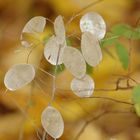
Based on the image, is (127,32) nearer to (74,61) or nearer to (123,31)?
(123,31)

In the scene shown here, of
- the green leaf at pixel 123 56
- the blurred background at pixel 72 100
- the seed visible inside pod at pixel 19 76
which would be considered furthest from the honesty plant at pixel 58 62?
the blurred background at pixel 72 100

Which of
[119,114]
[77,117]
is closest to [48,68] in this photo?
[77,117]

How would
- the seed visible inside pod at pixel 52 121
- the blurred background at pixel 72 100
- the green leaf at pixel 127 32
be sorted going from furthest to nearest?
1. the blurred background at pixel 72 100
2. the green leaf at pixel 127 32
3. the seed visible inside pod at pixel 52 121

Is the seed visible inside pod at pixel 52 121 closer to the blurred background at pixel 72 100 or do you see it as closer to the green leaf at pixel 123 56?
the green leaf at pixel 123 56

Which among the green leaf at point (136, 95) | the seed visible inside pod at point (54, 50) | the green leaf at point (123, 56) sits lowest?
the green leaf at point (136, 95)

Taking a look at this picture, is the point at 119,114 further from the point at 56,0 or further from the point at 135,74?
the point at 56,0

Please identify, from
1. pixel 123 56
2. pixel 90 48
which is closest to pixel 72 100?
pixel 123 56
